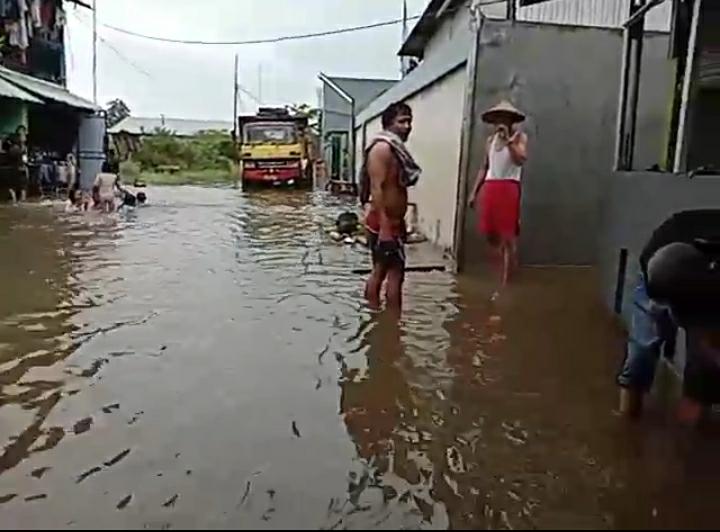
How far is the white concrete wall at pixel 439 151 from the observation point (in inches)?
385

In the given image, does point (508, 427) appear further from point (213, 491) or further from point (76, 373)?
point (76, 373)

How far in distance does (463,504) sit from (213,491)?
953mm

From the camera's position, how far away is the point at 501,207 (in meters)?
8.05

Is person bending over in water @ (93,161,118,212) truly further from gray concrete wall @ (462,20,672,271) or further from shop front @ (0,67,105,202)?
gray concrete wall @ (462,20,672,271)

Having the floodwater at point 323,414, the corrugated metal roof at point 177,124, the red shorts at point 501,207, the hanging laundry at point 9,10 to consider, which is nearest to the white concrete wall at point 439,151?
the red shorts at point 501,207

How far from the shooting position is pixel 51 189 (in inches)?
894

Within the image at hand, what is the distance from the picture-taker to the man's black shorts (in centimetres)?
657

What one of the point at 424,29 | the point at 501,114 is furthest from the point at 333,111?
the point at 501,114

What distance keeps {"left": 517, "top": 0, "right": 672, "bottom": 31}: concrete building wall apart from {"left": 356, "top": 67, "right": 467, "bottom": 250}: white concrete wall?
1.79 metres

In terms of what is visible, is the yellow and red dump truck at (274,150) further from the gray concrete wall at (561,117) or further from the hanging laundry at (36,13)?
the gray concrete wall at (561,117)

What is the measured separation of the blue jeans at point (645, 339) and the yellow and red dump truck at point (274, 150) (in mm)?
23541

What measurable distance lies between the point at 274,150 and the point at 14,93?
9.95 metres

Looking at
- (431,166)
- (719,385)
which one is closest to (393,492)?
(719,385)

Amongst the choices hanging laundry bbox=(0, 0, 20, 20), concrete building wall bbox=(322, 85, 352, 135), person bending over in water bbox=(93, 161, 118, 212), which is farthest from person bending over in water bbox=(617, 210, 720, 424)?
concrete building wall bbox=(322, 85, 352, 135)
